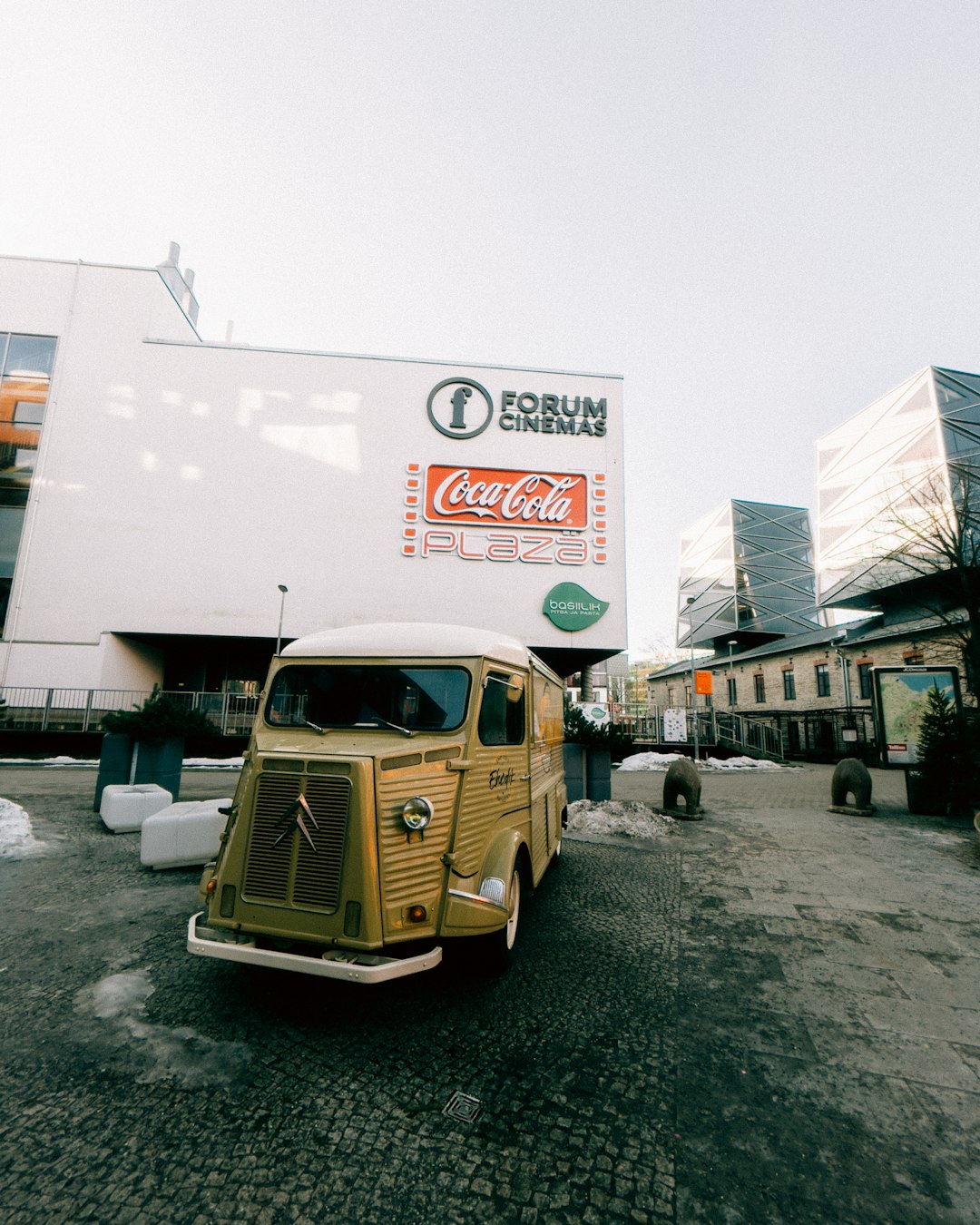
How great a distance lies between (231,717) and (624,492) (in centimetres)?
1720

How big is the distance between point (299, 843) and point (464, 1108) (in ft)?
5.42

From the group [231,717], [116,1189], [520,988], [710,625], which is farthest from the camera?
[710,625]

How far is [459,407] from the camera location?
23.0m

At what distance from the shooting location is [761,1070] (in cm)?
314

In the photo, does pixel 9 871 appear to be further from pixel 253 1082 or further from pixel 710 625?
pixel 710 625

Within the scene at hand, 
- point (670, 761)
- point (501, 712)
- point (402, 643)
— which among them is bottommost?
point (670, 761)

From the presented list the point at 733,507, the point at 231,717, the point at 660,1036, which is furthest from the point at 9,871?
the point at 733,507

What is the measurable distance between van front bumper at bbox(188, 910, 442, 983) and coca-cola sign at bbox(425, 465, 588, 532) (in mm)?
19620

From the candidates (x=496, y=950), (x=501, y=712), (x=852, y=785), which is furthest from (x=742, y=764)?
(x=496, y=950)

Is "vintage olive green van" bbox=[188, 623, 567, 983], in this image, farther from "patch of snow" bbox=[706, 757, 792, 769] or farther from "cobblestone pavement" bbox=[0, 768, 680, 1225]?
"patch of snow" bbox=[706, 757, 792, 769]

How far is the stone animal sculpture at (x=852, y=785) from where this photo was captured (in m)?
11.0

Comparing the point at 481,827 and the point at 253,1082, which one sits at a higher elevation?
the point at 481,827

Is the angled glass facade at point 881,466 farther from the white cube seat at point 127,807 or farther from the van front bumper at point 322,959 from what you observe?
the van front bumper at point 322,959

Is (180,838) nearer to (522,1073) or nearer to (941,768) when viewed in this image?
(522,1073)
